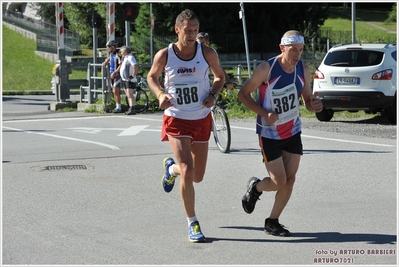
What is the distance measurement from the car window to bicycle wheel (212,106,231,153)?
5331mm

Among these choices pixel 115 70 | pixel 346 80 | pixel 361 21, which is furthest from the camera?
pixel 361 21

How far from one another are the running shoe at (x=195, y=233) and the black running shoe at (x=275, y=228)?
2.11 feet

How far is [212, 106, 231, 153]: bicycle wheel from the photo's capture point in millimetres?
13227

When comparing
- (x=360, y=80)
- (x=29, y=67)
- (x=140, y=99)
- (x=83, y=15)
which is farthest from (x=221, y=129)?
(x=83, y=15)

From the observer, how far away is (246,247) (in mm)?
7035

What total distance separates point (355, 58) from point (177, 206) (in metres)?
10.0

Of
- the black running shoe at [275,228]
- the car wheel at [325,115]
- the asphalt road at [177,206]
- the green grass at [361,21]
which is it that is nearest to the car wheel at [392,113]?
the car wheel at [325,115]

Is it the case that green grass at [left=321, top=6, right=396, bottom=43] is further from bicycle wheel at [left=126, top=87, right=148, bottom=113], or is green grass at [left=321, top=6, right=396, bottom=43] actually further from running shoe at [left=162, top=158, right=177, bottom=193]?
running shoe at [left=162, top=158, right=177, bottom=193]

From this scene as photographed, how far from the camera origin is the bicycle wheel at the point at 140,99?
2117 cm

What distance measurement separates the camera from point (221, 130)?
13.4 meters

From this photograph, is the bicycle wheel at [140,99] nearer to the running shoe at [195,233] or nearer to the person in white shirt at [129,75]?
the person in white shirt at [129,75]

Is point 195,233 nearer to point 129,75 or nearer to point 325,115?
point 325,115

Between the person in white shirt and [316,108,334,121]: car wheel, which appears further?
the person in white shirt

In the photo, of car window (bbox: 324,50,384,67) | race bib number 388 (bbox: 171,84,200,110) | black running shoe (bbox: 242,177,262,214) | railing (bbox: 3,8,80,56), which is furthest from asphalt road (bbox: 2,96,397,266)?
railing (bbox: 3,8,80,56)
